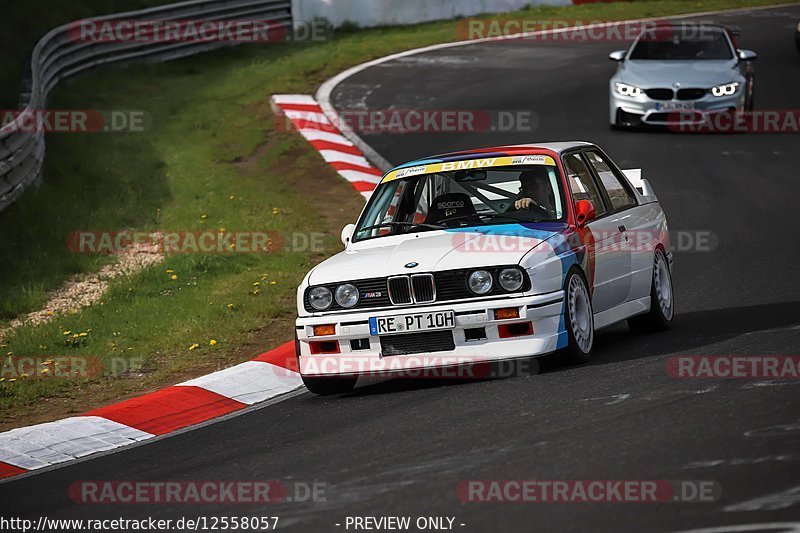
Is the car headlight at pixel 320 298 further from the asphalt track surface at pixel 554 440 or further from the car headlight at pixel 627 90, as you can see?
the car headlight at pixel 627 90

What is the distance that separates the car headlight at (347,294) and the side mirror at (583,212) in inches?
61.3

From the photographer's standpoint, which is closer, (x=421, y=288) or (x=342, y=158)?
(x=421, y=288)

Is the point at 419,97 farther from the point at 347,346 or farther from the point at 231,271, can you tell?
the point at 347,346

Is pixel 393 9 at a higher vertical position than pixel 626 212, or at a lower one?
higher

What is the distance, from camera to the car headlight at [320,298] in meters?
8.20


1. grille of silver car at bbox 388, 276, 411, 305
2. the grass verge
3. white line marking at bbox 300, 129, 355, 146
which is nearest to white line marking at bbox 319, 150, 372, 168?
the grass verge

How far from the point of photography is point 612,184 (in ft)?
31.9

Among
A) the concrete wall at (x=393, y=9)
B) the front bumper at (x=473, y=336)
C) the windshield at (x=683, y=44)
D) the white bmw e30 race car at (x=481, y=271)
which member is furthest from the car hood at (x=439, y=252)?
the concrete wall at (x=393, y=9)

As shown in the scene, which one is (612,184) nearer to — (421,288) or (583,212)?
(583,212)

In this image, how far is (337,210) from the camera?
14961 millimetres

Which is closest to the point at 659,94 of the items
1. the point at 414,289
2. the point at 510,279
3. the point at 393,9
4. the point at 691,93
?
the point at 691,93

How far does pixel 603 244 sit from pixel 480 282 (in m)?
1.33

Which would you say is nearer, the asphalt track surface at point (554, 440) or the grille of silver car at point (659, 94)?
the asphalt track surface at point (554, 440)

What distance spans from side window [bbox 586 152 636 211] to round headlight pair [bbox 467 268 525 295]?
6.17 feet
